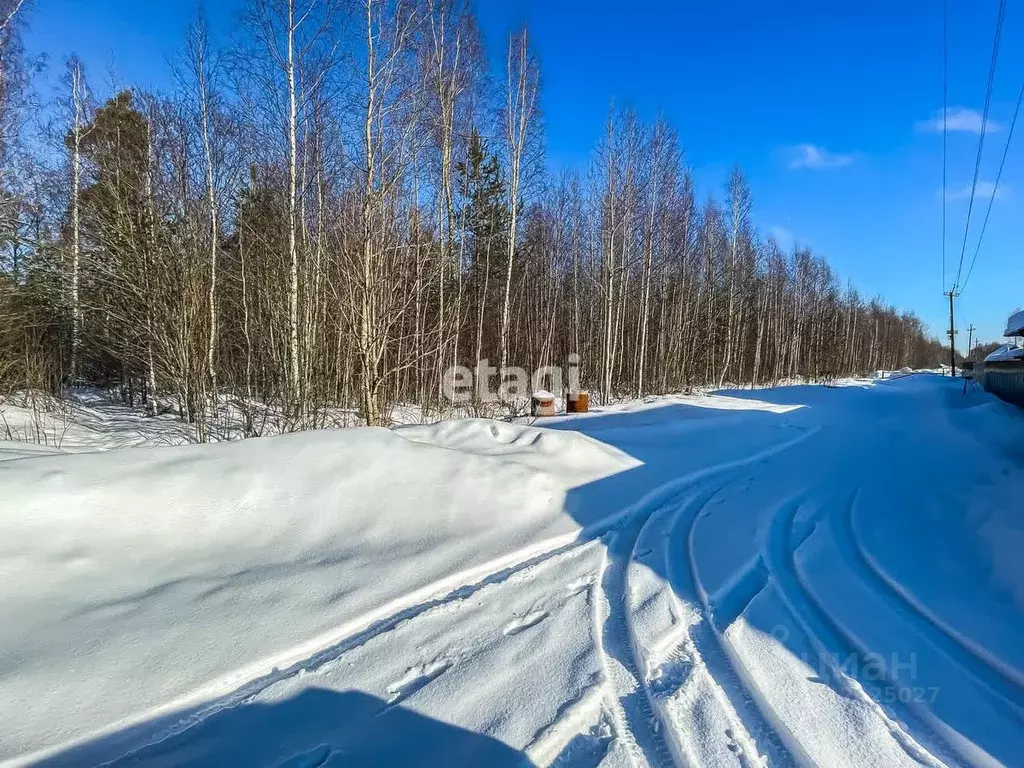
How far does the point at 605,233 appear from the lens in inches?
744

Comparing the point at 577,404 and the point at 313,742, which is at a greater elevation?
the point at 577,404

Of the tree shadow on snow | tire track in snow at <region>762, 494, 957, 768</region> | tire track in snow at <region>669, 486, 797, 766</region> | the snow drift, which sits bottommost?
tire track in snow at <region>762, 494, 957, 768</region>

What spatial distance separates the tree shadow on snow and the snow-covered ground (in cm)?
1

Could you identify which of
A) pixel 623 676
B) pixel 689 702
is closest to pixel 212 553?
pixel 623 676

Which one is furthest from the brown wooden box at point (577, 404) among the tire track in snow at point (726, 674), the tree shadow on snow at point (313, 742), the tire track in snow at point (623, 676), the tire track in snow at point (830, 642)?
the tree shadow on snow at point (313, 742)

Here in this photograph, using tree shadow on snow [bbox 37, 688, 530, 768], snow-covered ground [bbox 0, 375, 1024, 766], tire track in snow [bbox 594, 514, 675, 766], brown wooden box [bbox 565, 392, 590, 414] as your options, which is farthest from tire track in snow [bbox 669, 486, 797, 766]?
brown wooden box [bbox 565, 392, 590, 414]

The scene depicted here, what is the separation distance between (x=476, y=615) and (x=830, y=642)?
78.8 inches

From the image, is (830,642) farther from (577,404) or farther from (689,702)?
(577,404)

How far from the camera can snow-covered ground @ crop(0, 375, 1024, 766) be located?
2.03 meters

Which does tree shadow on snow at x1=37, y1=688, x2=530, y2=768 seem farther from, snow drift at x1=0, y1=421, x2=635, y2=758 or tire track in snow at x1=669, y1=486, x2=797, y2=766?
tire track in snow at x1=669, y1=486, x2=797, y2=766

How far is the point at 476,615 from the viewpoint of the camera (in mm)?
3010

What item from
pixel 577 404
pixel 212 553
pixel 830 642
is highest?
pixel 577 404

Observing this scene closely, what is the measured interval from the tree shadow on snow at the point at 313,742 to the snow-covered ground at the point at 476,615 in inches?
0.4

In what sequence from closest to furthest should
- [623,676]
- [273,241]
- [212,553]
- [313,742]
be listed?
[313,742], [623,676], [212,553], [273,241]
